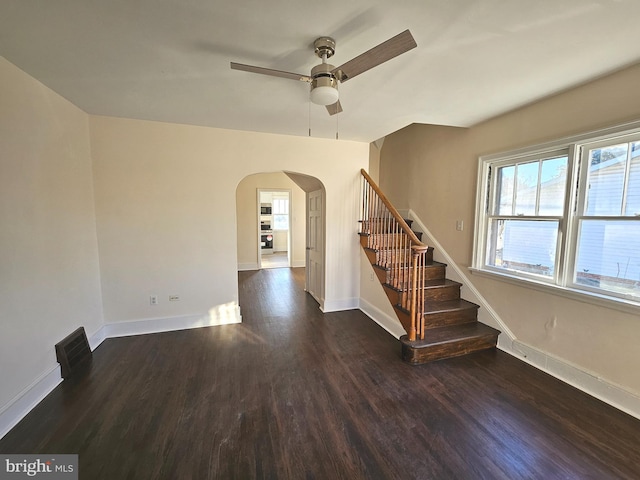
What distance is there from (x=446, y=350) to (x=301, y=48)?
A: 303 centimetres

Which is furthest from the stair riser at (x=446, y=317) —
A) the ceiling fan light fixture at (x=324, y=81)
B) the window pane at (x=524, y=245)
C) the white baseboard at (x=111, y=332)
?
the ceiling fan light fixture at (x=324, y=81)

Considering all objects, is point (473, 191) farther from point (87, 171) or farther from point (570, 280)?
point (87, 171)

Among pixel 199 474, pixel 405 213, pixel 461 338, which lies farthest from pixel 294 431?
pixel 405 213

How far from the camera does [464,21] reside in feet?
5.05

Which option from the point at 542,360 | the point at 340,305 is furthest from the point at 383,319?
the point at 542,360

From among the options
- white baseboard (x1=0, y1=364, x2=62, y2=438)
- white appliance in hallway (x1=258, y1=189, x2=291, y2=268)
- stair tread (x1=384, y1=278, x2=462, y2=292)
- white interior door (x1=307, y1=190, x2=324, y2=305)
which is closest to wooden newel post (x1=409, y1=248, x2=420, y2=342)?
stair tread (x1=384, y1=278, x2=462, y2=292)

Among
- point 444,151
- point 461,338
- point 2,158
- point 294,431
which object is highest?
point 444,151

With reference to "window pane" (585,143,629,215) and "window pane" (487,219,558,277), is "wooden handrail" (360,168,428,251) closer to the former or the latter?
"window pane" (487,219,558,277)

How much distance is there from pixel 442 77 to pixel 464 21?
0.63 m

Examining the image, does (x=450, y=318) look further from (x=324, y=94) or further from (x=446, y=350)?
(x=324, y=94)

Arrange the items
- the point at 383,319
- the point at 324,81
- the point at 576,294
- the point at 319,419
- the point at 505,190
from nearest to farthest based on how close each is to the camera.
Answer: the point at 324,81, the point at 319,419, the point at 576,294, the point at 505,190, the point at 383,319

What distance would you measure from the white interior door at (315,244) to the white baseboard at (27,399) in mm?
3104

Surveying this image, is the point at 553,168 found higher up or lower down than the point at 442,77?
lower down

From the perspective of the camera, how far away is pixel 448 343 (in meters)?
2.83
